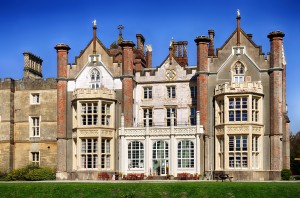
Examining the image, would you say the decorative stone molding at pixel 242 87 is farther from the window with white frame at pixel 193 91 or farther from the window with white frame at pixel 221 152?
the window with white frame at pixel 193 91

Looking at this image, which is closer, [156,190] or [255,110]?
[156,190]

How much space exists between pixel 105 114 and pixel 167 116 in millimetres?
5699

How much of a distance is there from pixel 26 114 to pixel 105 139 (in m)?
10.4

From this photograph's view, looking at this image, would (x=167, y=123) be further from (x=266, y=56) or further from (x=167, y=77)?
(x=266, y=56)

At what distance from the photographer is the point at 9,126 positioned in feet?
179

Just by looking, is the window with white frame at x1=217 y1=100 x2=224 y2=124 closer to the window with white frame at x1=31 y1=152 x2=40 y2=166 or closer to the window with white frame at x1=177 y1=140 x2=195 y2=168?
the window with white frame at x1=177 y1=140 x2=195 y2=168

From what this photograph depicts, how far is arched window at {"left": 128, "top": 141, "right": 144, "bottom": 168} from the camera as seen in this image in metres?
47.1

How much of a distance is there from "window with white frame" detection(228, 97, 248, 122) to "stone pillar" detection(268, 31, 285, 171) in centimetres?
209

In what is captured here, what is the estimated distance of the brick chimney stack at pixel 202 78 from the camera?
47438 mm

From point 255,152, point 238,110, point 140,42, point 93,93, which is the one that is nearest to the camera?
point 255,152

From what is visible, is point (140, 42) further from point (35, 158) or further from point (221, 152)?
point (221, 152)

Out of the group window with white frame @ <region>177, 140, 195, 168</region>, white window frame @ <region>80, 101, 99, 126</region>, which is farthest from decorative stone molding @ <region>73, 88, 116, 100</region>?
window with white frame @ <region>177, 140, 195, 168</region>

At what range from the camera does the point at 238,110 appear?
45.9m

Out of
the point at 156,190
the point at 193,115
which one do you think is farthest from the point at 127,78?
the point at 156,190
